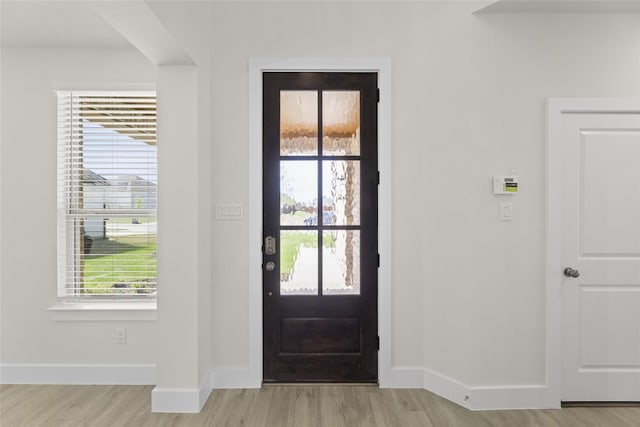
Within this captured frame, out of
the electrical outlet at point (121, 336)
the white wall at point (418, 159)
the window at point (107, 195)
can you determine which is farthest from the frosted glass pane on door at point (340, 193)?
the electrical outlet at point (121, 336)

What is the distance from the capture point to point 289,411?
2602mm

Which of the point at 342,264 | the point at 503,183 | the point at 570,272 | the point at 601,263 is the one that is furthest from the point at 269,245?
the point at 601,263

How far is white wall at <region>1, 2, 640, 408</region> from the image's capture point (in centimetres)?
265

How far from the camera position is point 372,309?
9.89 feet

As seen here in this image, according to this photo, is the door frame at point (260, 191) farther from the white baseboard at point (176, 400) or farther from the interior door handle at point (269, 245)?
the white baseboard at point (176, 400)

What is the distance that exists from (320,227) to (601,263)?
76.4 inches

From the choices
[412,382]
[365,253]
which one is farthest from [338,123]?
[412,382]

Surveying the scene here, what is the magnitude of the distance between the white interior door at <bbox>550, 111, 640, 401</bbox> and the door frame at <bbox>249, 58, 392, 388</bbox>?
3.87 ft

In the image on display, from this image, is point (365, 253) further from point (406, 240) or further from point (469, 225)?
point (469, 225)

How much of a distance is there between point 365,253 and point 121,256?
76.6 inches

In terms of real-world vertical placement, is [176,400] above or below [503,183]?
below

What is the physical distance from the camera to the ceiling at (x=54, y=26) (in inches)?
99.3

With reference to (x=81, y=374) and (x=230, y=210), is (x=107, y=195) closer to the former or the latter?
(x=230, y=210)

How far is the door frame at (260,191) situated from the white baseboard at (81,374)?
0.87m
